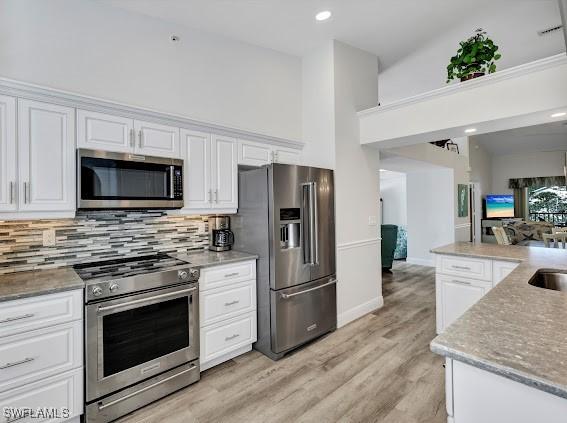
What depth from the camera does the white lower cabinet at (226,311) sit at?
2529mm

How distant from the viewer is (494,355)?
34.7 inches

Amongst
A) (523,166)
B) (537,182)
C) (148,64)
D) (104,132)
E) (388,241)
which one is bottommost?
(388,241)

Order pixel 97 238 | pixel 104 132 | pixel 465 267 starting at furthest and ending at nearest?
1. pixel 465 267
2. pixel 97 238
3. pixel 104 132

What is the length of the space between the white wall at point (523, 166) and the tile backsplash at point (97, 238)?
11304 millimetres

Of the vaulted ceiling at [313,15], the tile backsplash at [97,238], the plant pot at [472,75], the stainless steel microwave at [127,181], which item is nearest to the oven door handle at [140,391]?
the tile backsplash at [97,238]

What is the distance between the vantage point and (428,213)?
6.79 meters

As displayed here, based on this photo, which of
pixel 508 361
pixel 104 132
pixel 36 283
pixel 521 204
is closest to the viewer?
pixel 508 361

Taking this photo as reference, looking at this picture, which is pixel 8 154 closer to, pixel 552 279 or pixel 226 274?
pixel 226 274

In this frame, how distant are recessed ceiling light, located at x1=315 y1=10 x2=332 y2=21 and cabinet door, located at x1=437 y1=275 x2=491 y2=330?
9.54 feet

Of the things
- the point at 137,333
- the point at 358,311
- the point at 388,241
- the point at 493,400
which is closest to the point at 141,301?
the point at 137,333

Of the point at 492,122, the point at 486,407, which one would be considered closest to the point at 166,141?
the point at 486,407

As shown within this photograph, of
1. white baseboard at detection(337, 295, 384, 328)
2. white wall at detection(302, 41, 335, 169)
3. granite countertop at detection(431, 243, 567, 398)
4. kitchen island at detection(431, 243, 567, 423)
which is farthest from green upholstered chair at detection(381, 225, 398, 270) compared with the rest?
kitchen island at detection(431, 243, 567, 423)

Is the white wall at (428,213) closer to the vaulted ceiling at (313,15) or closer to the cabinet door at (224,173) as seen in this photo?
the vaulted ceiling at (313,15)

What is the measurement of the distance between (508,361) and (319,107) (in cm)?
334
